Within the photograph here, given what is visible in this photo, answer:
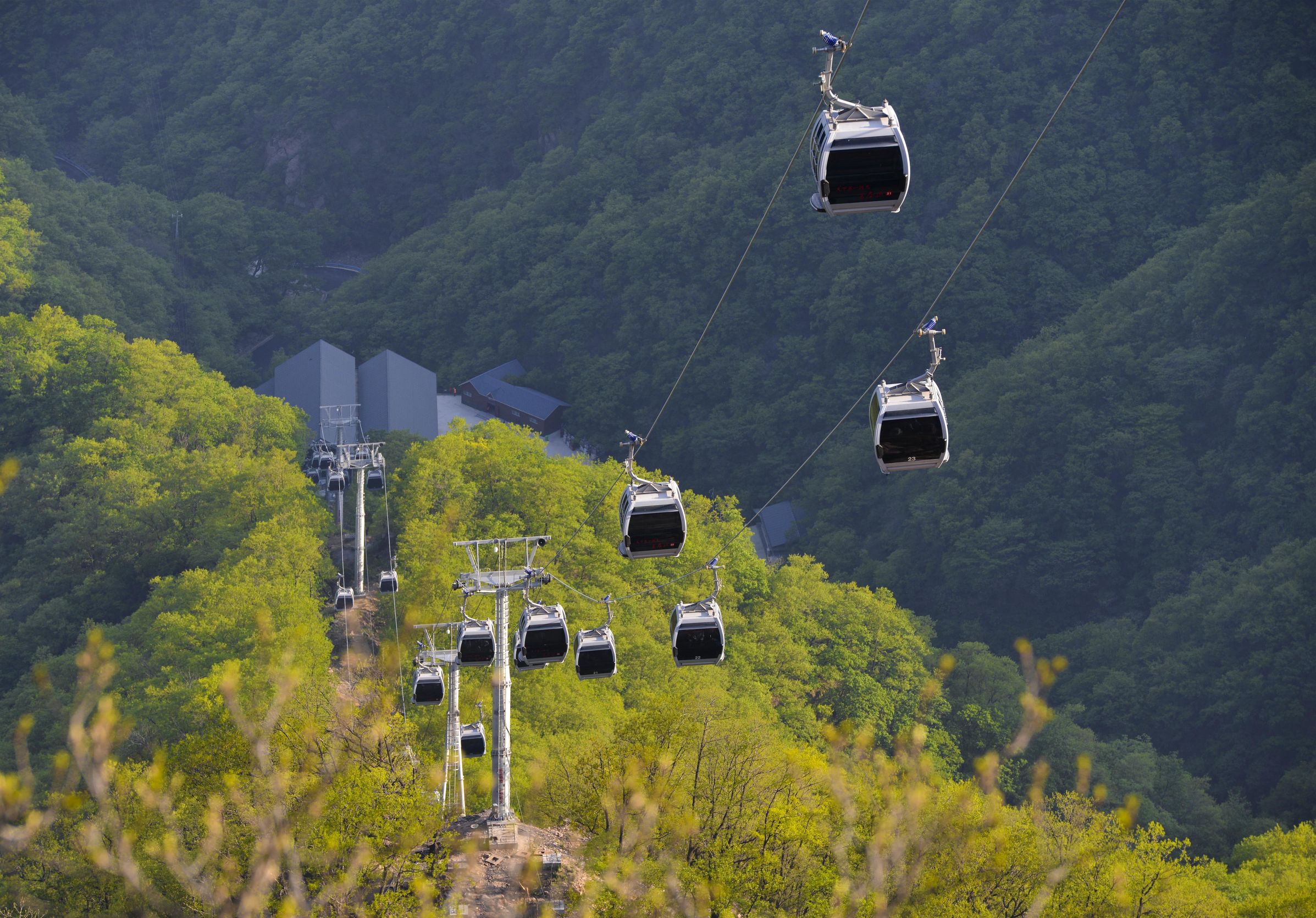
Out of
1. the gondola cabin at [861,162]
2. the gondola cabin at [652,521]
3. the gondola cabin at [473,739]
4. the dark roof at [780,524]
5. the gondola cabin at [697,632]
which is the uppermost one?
the gondola cabin at [861,162]

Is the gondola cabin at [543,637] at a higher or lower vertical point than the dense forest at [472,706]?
higher

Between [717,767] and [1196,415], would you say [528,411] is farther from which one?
[717,767]

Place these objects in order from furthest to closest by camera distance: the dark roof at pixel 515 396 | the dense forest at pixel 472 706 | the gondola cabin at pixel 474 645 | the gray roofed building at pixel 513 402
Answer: the dark roof at pixel 515 396, the gray roofed building at pixel 513 402, the gondola cabin at pixel 474 645, the dense forest at pixel 472 706

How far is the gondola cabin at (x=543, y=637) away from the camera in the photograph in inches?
1065

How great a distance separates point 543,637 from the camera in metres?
27.1

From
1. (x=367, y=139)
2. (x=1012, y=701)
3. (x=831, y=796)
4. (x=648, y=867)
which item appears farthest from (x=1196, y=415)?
(x=367, y=139)

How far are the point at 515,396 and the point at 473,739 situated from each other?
6159cm

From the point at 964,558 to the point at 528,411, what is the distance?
31.1 m

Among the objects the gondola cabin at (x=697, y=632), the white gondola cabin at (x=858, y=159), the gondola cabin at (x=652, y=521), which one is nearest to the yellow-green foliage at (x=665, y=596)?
the gondola cabin at (x=697, y=632)

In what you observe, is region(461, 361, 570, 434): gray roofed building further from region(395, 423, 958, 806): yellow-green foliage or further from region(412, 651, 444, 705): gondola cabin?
region(412, 651, 444, 705): gondola cabin

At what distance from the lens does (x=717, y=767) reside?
102ft

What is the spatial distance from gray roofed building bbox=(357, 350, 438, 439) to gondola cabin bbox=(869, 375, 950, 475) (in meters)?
68.8

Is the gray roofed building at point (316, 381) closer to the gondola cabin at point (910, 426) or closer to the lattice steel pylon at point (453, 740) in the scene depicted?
the lattice steel pylon at point (453, 740)

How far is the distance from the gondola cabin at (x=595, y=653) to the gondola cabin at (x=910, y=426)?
36.5 feet
